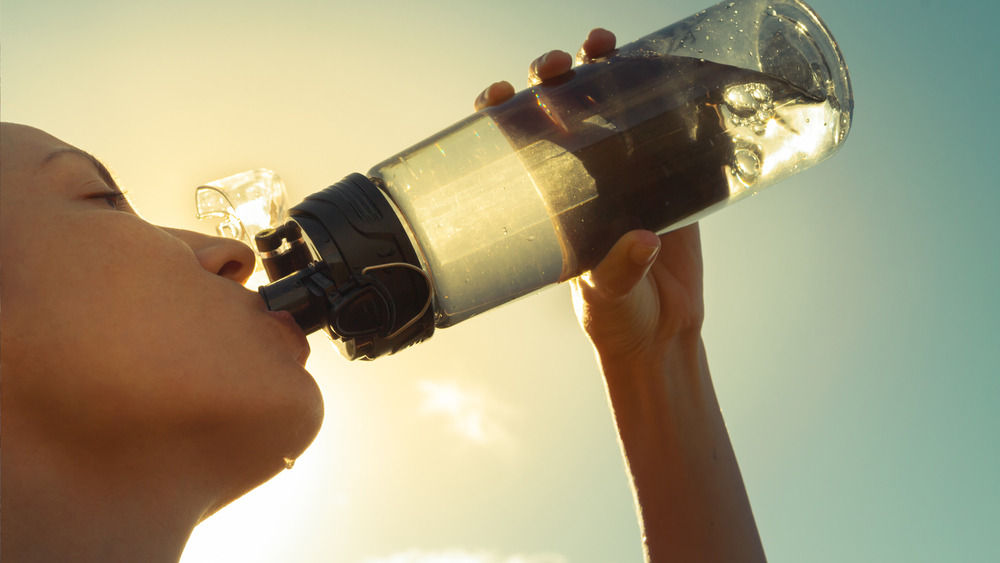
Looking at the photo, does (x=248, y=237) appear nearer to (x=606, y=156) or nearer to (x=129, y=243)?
(x=129, y=243)

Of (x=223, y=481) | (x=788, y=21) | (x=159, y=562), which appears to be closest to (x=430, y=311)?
(x=223, y=481)

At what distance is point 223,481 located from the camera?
84 cm

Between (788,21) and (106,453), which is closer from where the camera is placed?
(106,453)

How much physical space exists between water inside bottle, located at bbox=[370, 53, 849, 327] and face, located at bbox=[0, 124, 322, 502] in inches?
11.7

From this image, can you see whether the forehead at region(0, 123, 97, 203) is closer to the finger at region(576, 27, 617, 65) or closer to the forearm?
the finger at region(576, 27, 617, 65)

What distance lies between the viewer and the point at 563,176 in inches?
38.6

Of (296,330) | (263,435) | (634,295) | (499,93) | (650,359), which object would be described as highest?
(499,93)

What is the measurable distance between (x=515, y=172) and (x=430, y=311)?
286 mm

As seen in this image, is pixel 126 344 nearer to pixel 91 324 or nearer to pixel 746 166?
pixel 91 324

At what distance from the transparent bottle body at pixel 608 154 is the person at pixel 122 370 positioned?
13 cm

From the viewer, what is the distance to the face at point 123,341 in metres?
0.70

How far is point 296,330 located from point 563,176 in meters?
0.51

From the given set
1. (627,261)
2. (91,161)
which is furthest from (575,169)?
(91,161)

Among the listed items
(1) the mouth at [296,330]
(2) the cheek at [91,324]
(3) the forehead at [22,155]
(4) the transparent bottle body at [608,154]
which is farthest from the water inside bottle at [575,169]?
(3) the forehead at [22,155]
